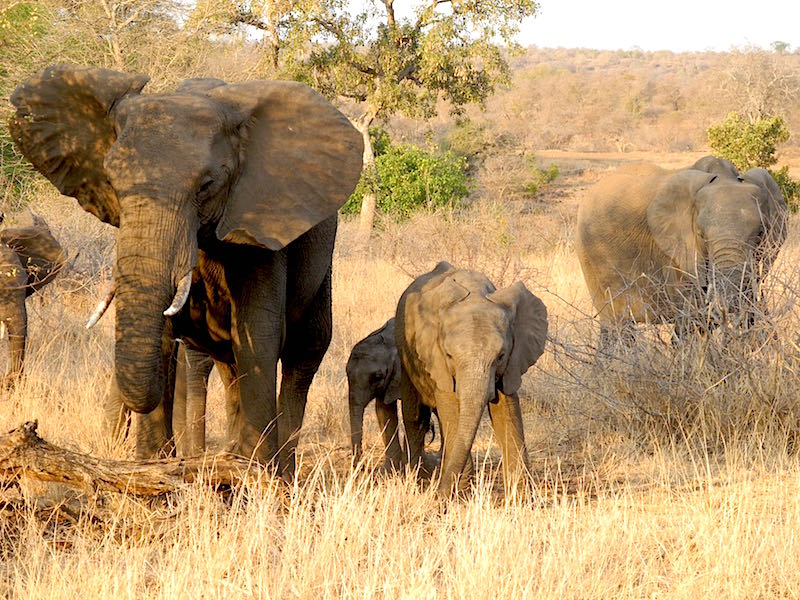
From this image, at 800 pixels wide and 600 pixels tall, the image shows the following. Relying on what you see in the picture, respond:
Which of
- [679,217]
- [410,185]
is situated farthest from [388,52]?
[679,217]

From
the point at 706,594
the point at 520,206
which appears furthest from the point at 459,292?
the point at 520,206

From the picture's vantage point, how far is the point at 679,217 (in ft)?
32.9

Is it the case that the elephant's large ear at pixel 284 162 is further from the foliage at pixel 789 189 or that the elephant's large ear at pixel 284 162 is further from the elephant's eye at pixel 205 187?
the foliage at pixel 789 189

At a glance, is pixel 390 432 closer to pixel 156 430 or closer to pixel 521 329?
pixel 521 329

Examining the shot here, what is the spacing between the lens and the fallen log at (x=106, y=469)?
464 centimetres

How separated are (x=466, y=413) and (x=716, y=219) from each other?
14.5 feet

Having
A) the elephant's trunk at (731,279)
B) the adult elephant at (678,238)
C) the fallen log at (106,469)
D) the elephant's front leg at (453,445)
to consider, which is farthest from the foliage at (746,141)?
the fallen log at (106,469)

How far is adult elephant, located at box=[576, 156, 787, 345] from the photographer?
7918 millimetres

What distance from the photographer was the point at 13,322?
27.9 feet

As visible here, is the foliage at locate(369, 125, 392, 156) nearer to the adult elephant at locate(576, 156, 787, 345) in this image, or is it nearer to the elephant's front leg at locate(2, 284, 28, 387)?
the adult elephant at locate(576, 156, 787, 345)

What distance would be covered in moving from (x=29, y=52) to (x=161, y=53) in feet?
8.64

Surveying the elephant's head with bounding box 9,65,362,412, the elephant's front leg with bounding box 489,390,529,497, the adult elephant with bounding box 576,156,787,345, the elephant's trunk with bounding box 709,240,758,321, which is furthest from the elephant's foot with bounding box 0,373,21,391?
the elephant's trunk with bounding box 709,240,758,321

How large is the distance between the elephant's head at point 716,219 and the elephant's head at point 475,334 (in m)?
2.32

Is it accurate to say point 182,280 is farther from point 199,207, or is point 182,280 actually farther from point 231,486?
point 231,486
